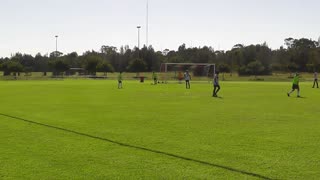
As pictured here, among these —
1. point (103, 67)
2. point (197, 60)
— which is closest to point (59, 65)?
point (103, 67)

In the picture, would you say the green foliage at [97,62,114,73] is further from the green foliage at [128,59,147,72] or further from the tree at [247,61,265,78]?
the tree at [247,61,265,78]

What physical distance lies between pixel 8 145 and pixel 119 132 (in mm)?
3305

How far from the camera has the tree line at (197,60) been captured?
356 feet

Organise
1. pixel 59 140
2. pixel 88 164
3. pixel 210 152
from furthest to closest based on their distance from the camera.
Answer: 1. pixel 59 140
2. pixel 210 152
3. pixel 88 164

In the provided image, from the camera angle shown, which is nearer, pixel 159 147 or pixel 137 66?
pixel 159 147

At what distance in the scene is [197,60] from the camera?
14038 centimetres

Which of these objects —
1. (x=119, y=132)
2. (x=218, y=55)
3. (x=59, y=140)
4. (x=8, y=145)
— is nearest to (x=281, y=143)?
(x=119, y=132)

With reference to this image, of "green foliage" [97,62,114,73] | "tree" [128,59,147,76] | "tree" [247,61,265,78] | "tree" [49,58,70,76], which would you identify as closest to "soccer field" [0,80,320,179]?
"tree" [128,59,147,76]

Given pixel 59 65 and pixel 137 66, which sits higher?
pixel 59 65

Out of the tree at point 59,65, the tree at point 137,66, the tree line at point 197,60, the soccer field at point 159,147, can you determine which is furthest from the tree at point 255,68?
the soccer field at point 159,147

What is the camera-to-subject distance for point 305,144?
10.8 m

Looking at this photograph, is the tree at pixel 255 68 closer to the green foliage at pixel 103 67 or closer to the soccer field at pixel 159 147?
the green foliage at pixel 103 67

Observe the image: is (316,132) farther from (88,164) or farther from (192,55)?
(192,55)

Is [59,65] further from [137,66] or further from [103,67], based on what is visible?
[137,66]
